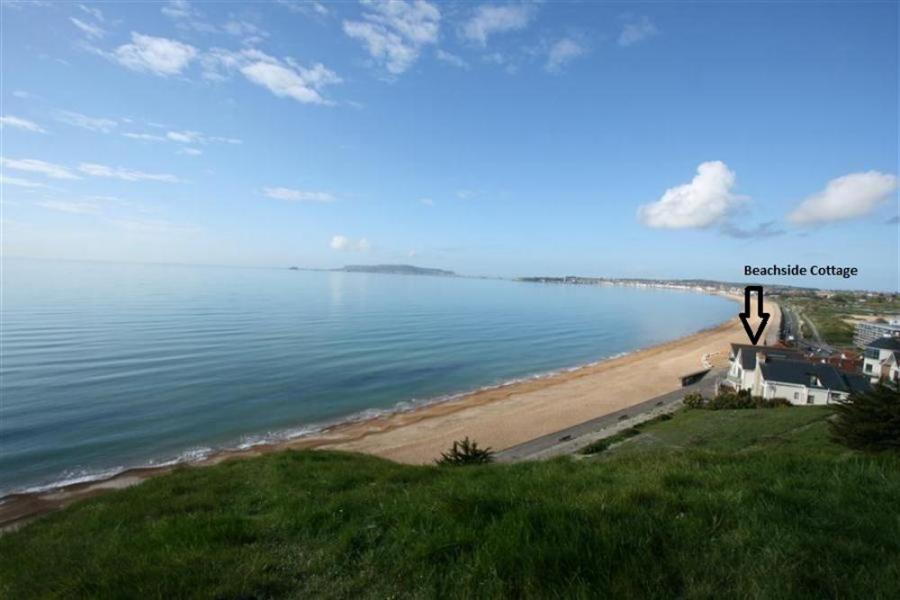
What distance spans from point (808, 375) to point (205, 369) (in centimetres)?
4950

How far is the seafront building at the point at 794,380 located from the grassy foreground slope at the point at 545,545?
33.9 meters

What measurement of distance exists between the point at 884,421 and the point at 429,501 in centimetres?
1603

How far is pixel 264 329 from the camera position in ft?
202

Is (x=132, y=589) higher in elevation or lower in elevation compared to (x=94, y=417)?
higher

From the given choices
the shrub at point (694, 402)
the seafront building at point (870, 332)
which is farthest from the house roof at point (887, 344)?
the shrub at point (694, 402)

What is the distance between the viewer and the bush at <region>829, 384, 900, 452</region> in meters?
13.2

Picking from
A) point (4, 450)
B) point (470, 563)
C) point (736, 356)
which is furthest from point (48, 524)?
point (736, 356)

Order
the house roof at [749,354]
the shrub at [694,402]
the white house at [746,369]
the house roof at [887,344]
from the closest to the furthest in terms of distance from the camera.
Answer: the shrub at [694,402] → the white house at [746,369] → the house roof at [749,354] → the house roof at [887,344]

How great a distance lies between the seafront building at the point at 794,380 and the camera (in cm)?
3319

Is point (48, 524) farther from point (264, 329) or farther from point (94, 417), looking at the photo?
point (264, 329)

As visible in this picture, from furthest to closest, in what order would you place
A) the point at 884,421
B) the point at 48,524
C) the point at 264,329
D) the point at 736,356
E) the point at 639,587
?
the point at 264,329 → the point at 736,356 → the point at 884,421 → the point at 48,524 → the point at 639,587

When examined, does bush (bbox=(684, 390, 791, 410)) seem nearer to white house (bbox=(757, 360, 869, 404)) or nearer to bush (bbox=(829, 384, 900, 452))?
white house (bbox=(757, 360, 869, 404))

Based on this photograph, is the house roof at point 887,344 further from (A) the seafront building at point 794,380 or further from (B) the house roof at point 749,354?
(A) the seafront building at point 794,380

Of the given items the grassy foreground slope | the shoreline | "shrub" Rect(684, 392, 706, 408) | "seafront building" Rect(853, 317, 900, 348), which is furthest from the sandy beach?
"seafront building" Rect(853, 317, 900, 348)
